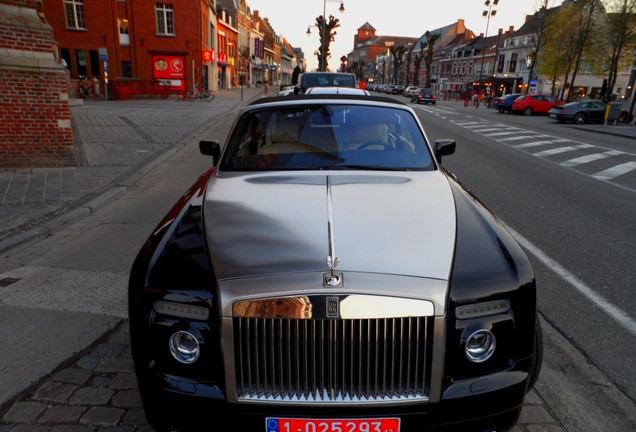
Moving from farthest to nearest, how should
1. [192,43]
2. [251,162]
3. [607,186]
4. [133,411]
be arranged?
1. [192,43]
2. [607,186]
3. [251,162]
4. [133,411]

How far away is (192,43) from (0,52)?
2919cm

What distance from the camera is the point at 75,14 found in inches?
1289

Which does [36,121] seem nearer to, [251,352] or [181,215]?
[181,215]

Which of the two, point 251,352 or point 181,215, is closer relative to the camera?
point 251,352

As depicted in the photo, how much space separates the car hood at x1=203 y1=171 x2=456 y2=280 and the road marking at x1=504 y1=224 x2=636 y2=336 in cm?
210

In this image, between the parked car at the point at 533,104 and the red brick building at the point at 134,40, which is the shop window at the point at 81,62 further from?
the parked car at the point at 533,104

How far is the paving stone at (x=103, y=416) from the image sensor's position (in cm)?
245

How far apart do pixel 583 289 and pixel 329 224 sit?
3.27 meters

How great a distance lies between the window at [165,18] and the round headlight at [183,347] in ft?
122

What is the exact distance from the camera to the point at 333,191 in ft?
8.67

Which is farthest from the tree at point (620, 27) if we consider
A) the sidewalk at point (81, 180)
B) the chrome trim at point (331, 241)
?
the chrome trim at point (331, 241)

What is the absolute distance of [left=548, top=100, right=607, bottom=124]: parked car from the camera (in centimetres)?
2792

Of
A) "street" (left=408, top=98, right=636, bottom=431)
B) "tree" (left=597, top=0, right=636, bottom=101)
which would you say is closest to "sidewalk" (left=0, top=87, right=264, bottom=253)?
"street" (left=408, top=98, right=636, bottom=431)

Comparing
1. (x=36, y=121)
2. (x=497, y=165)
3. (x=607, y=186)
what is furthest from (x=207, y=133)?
(x=607, y=186)
